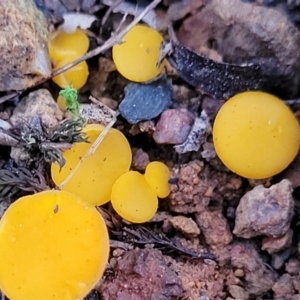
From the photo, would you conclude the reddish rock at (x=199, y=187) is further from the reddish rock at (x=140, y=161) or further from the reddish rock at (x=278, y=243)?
the reddish rock at (x=278, y=243)

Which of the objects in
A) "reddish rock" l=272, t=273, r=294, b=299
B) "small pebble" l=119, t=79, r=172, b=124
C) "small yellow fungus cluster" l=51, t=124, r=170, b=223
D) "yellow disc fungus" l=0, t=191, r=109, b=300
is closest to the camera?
"yellow disc fungus" l=0, t=191, r=109, b=300

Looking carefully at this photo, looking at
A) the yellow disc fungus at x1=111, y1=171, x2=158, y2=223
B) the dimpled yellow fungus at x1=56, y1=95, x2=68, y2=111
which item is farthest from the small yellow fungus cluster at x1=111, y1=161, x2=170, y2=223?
Answer: the dimpled yellow fungus at x1=56, y1=95, x2=68, y2=111

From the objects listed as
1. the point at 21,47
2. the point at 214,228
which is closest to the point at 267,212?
the point at 214,228

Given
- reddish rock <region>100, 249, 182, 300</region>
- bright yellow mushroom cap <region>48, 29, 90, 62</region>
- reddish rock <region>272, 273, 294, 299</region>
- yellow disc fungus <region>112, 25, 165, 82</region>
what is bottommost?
reddish rock <region>100, 249, 182, 300</region>

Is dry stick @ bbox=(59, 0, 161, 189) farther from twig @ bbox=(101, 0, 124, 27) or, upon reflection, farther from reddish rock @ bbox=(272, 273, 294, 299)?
reddish rock @ bbox=(272, 273, 294, 299)

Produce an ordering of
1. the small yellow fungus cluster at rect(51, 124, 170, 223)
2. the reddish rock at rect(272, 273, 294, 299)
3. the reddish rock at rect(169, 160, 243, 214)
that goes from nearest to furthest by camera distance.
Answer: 1. the reddish rock at rect(272, 273, 294, 299)
2. the small yellow fungus cluster at rect(51, 124, 170, 223)
3. the reddish rock at rect(169, 160, 243, 214)

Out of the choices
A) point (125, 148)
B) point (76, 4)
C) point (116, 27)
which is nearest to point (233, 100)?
point (125, 148)
